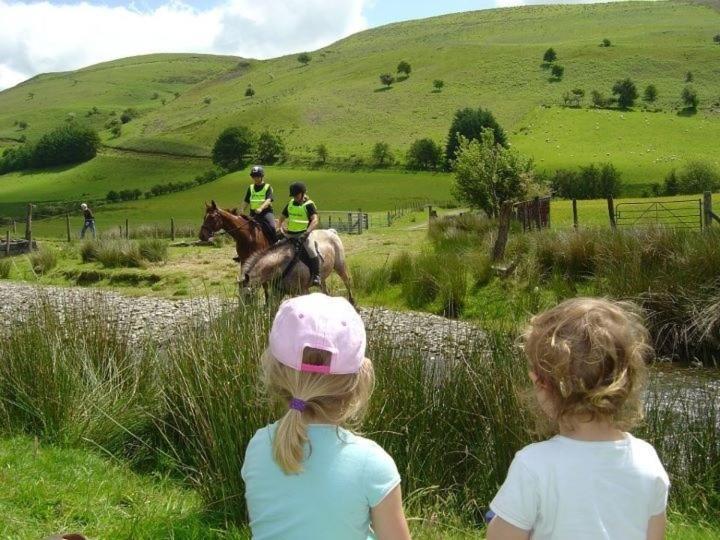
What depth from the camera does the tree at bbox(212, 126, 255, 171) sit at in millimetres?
87688

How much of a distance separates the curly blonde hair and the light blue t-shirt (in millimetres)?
530

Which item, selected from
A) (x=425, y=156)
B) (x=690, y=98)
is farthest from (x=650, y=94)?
(x=425, y=156)

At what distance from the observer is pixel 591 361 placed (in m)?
1.94

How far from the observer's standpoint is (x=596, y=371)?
1.95 meters

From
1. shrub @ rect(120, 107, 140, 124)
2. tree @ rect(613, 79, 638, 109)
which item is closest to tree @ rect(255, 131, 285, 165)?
tree @ rect(613, 79, 638, 109)

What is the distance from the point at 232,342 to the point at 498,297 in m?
9.11

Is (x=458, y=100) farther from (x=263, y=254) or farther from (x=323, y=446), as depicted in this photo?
(x=323, y=446)

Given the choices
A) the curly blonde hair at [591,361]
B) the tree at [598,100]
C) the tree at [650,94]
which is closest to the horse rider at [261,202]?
the curly blonde hair at [591,361]

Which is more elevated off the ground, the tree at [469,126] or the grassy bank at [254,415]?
the tree at [469,126]

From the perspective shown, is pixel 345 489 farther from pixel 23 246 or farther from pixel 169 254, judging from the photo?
pixel 23 246

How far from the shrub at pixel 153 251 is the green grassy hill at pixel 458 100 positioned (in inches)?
1519

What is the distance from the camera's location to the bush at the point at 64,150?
322ft

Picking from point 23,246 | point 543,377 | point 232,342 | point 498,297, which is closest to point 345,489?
point 543,377

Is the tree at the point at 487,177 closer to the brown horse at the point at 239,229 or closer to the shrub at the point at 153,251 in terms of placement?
the shrub at the point at 153,251
